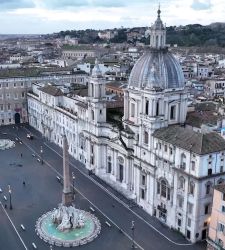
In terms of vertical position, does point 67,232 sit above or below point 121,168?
below

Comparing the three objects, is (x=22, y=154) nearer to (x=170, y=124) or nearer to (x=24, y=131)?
(x=24, y=131)

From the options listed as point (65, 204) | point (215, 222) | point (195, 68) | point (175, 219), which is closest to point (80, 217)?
point (65, 204)

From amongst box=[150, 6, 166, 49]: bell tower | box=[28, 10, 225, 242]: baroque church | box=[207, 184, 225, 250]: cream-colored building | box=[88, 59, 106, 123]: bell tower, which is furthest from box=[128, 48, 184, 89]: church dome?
box=[207, 184, 225, 250]: cream-colored building

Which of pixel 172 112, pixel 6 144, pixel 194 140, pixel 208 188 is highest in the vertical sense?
pixel 172 112

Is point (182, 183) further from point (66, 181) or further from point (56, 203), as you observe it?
point (56, 203)

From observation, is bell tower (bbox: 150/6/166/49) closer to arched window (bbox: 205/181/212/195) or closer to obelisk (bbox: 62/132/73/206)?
obelisk (bbox: 62/132/73/206)

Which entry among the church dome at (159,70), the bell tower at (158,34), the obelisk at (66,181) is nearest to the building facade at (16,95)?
the church dome at (159,70)

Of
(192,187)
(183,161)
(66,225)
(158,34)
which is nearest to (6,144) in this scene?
(66,225)
